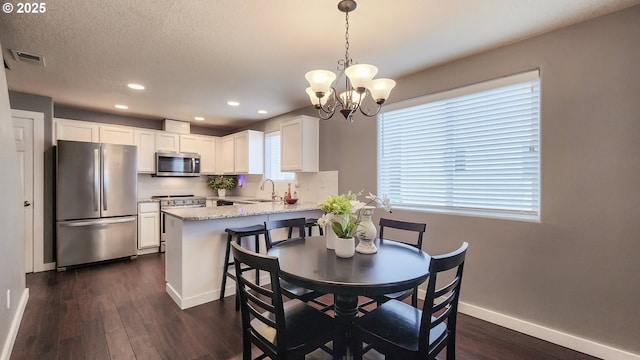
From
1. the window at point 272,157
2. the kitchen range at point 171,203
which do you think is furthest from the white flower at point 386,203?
the kitchen range at point 171,203

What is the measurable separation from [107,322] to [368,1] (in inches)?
130

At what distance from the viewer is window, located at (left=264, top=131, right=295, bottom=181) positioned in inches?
199

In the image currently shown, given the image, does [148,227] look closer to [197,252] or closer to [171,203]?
[171,203]

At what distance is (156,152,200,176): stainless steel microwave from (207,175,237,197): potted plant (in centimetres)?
56

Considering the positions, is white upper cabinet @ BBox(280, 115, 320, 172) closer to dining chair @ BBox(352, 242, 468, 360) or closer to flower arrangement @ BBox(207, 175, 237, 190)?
flower arrangement @ BBox(207, 175, 237, 190)

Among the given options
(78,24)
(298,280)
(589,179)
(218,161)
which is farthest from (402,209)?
(218,161)

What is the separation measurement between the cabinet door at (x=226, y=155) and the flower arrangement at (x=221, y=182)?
0.71 feet

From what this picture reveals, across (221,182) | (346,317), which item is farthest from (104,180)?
(346,317)

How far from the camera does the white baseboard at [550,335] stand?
1958 mm

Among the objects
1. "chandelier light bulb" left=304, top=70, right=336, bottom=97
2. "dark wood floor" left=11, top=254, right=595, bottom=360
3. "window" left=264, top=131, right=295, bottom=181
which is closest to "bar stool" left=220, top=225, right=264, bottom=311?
"dark wood floor" left=11, top=254, right=595, bottom=360

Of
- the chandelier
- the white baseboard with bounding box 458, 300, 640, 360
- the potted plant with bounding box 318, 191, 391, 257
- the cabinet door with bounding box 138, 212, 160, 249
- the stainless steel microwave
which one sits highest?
the chandelier

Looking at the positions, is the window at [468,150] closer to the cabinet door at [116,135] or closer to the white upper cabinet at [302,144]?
the white upper cabinet at [302,144]

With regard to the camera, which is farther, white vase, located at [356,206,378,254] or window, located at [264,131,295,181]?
window, located at [264,131,295,181]

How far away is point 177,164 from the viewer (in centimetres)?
516
